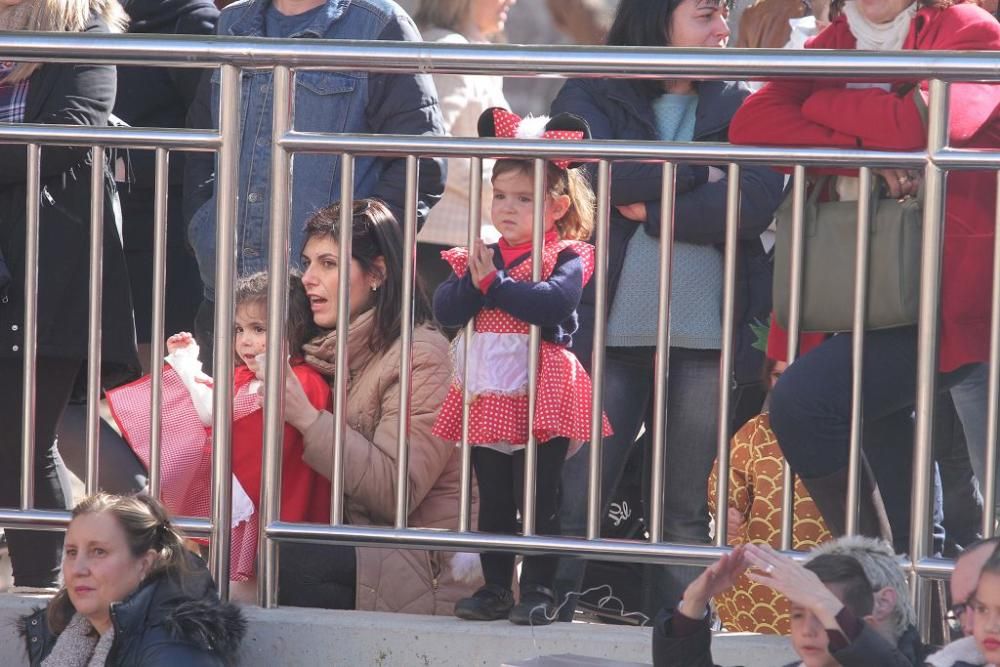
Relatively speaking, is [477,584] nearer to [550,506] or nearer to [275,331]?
[550,506]

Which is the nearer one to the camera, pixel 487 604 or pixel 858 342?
pixel 858 342

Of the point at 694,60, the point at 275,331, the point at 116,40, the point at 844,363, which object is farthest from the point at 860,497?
the point at 116,40

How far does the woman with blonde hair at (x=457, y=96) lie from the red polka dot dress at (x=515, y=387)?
5.66 feet

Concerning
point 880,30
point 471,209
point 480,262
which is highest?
point 880,30

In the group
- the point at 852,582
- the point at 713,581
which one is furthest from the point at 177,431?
the point at 852,582

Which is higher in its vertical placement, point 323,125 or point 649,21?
point 649,21

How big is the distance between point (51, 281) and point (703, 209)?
1.71 m

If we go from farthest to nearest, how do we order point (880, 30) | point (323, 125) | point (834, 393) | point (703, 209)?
point (323, 125) < point (703, 209) < point (880, 30) < point (834, 393)

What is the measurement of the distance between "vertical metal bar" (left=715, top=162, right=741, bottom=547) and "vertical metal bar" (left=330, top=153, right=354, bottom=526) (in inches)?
35.0

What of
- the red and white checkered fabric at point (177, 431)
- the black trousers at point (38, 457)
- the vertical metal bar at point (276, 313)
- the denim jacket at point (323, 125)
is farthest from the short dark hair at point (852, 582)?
the black trousers at point (38, 457)

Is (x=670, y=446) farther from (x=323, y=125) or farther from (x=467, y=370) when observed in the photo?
(x=323, y=125)

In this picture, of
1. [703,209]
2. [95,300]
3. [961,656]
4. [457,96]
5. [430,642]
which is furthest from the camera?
[457,96]

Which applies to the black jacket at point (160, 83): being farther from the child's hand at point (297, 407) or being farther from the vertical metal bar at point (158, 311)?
the child's hand at point (297, 407)

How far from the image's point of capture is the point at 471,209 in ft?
14.0
